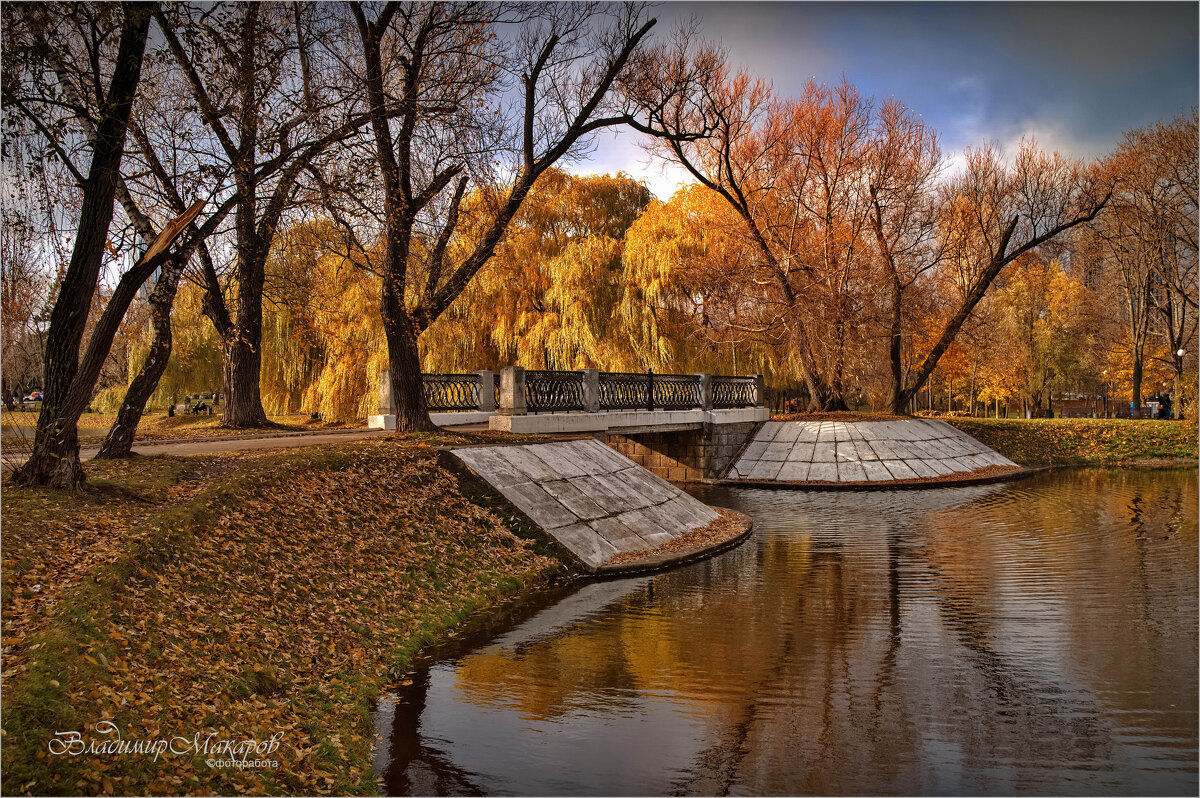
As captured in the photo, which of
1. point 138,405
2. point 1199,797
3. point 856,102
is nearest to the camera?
point 1199,797

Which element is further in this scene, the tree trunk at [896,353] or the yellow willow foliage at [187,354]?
the tree trunk at [896,353]

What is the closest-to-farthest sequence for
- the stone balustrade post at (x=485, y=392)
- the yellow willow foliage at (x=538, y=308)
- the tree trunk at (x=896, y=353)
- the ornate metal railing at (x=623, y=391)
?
the stone balustrade post at (x=485, y=392)
the ornate metal railing at (x=623, y=391)
the yellow willow foliage at (x=538, y=308)
the tree trunk at (x=896, y=353)

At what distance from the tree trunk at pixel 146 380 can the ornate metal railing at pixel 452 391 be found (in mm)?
6988

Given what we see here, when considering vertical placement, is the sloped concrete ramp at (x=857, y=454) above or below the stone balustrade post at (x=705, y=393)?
below

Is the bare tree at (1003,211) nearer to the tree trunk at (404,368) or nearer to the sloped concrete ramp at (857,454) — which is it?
the sloped concrete ramp at (857,454)

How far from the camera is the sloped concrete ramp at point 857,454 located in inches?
1010

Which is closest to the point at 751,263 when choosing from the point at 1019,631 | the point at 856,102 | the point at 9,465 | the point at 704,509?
the point at 856,102

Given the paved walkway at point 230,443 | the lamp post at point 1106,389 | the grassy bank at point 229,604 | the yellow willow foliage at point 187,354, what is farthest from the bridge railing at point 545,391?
the lamp post at point 1106,389

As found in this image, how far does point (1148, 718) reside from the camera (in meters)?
6.60

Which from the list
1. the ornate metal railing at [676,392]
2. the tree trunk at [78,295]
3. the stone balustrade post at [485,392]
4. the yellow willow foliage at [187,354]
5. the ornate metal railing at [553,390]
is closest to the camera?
the tree trunk at [78,295]

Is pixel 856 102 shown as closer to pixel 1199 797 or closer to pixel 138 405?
pixel 138 405

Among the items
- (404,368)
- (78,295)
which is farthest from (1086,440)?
(78,295)

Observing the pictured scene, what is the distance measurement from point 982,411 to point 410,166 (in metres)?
56.3

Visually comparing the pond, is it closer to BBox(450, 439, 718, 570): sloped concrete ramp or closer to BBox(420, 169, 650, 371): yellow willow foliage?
BBox(450, 439, 718, 570): sloped concrete ramp
